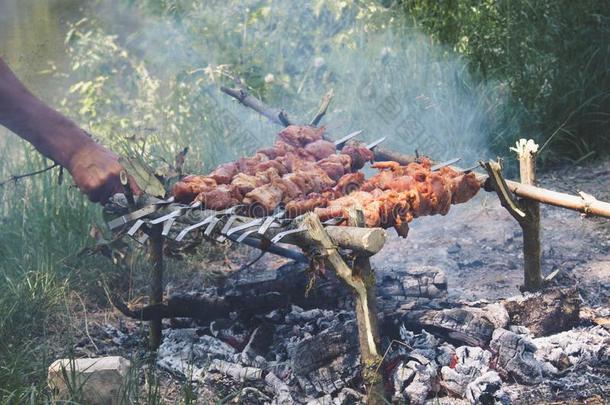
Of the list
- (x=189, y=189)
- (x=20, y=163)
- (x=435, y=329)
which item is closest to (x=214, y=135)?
(x=20, y=163)

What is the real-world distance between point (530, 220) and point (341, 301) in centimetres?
135

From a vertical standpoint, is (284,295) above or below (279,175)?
below

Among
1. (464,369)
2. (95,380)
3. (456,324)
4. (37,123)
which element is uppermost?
(37,123)

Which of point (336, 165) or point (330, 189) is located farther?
point (336, 165)

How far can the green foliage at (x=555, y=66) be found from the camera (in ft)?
25.5

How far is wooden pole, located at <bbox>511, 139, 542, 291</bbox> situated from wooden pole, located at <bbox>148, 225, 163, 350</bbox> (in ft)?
7.64

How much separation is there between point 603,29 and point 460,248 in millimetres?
3074

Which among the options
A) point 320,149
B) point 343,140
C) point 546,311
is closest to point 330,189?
point 320,149

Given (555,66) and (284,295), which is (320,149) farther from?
(555,66)

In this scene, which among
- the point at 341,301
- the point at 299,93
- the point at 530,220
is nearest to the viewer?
the point at 530,220

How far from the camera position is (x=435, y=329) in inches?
177

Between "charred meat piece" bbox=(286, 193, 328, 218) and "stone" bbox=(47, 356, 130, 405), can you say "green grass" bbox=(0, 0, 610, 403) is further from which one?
"charred meat piece" bbox=(286, 193, 328, 218)

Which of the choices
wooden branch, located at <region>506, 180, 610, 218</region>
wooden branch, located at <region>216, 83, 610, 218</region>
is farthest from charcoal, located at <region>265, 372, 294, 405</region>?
wooden branch, located at <region>506, 180, 610, 218</region>

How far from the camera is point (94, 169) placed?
14.6 ft
